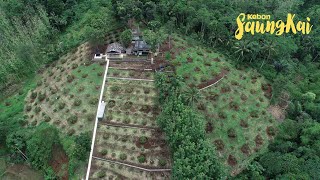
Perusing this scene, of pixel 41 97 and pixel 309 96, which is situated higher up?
pixel 41 97

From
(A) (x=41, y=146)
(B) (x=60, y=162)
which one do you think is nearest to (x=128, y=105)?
(B) (x=60, y=162)

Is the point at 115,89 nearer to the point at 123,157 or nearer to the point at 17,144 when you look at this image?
the point at 123,157

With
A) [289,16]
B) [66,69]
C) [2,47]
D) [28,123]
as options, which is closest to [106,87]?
[66,69]

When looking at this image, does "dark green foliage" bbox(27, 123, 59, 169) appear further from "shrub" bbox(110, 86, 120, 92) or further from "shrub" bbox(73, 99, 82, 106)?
"shrub" bbox(110, 86, 120, 92)

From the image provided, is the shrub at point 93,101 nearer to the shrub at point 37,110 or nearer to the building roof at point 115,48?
the shrub at point 37,110

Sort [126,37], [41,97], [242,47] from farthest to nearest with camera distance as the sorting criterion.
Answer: [242,47]
[126,37]
[41,97]

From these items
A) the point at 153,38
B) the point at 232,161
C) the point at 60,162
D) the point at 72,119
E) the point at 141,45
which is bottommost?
the point at 232,161

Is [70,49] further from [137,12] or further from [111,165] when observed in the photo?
[111,165]

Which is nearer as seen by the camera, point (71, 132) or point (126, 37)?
point (71, 132)
